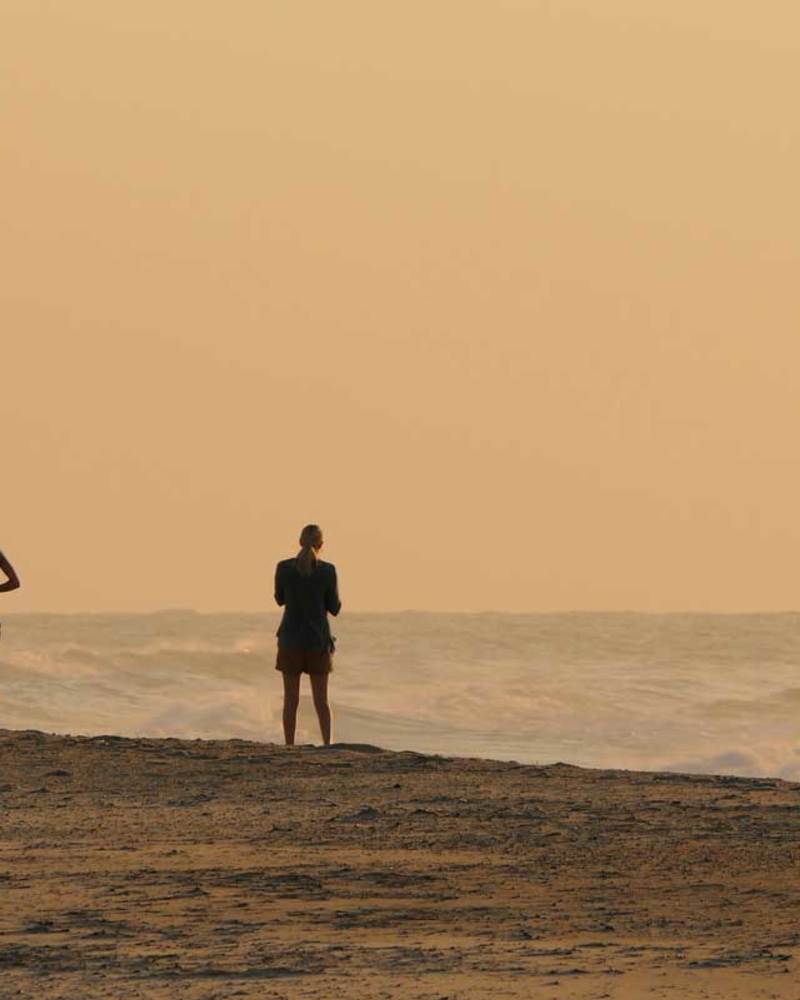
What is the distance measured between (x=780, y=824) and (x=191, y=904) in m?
3.51

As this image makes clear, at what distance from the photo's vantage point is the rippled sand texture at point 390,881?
22.7 feet

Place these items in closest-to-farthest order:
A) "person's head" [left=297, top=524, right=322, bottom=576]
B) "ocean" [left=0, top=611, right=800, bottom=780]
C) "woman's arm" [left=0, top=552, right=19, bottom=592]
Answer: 1. "woman's arm" [left=0, top=552, right=19, bottom=592]
2. "person's head" [left=297, top=524, right=322, bottom=576]
3. "ocean" [left=0, top=611, right=800, bottom=780]

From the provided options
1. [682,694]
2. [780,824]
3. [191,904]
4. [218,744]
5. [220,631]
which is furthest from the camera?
[220,631]

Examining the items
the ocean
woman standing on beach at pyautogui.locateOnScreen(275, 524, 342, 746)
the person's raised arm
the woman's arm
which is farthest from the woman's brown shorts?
the ocean

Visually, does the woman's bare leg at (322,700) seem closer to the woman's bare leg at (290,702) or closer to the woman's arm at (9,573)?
the woman's bare leg at (290,702)

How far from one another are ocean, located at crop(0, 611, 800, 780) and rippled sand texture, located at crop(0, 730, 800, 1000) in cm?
1024

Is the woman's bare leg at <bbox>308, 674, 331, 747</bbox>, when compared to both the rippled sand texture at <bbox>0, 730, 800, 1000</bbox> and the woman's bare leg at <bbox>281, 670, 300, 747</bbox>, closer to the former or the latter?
the woman's bare leg at <bbox>281, 670, 300, 747</bbox>

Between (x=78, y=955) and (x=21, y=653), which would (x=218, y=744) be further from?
(x=21, y=653)

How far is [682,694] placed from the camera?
33438mm

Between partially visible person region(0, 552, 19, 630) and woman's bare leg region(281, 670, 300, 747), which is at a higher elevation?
partially visible person region(0, 552, 19, 630)

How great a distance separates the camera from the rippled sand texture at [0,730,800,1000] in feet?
22.7

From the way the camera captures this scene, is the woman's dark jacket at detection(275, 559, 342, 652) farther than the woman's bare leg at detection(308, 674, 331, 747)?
No

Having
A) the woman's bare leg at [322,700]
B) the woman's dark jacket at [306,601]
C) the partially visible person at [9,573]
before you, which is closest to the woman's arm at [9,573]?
the partially visible person at [9,573]

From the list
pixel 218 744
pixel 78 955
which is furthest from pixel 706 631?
pixel 78 955
